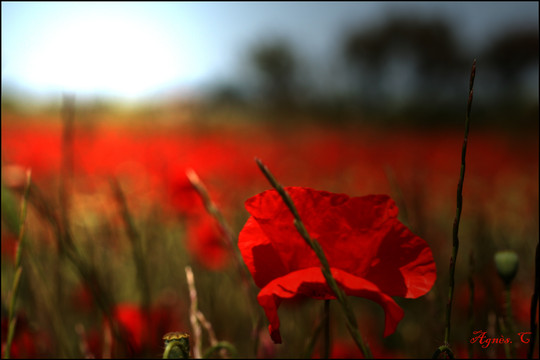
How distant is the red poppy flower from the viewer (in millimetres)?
234

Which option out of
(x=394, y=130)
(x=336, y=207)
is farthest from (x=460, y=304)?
(x=394, y=130)

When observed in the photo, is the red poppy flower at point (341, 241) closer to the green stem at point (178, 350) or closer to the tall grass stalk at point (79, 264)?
the green stem at point (178, 350)

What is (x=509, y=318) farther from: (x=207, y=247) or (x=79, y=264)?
(x=207, y=247)

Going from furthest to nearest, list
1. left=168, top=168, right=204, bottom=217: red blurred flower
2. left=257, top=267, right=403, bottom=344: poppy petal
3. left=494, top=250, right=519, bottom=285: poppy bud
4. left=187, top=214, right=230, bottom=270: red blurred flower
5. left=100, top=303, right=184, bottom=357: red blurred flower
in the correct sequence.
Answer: left=168, top=168, right=204, bottom=217: red blurred flower
left=187, top=214, right=230, bottom=270: red blurred flower
left=100, top=303, right=184, bottom=357: red blurred flower
left=494, top=250, right=519, bottom=285: poppy bud
left=257, top=267, right=403, bottom=344: poppy petal

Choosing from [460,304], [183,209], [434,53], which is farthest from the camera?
[434,53]

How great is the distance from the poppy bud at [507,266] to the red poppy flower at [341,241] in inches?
4.9

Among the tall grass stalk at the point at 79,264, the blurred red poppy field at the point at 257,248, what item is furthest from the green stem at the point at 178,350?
the tall grass stalk at the point at 79,264

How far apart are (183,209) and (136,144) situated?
2.00 m

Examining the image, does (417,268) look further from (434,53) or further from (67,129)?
(434,53)

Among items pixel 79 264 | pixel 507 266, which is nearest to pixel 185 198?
pixel 79 264

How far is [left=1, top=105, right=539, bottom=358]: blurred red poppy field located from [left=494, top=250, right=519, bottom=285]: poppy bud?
3 centimetres

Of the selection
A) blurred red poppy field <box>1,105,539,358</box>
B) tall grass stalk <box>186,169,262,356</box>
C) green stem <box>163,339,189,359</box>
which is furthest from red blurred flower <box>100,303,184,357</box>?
green stem <box>163,339,189,359</box>

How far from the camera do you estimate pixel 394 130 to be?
14.6ft

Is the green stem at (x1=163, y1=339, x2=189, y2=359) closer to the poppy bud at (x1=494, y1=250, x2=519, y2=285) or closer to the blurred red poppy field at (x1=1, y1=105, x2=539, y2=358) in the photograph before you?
the blurred red poppy field at (x1=1, y1=105, x2=539, y2=358)
